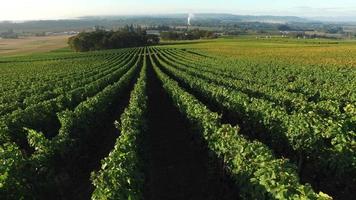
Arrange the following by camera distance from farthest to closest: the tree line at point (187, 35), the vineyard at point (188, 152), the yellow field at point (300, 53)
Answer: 1. the tree line at point (187, 35)
2. the yellow field at point (300, 53)
3. the vineyard at point (188, 152)

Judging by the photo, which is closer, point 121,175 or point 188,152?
point 121,175

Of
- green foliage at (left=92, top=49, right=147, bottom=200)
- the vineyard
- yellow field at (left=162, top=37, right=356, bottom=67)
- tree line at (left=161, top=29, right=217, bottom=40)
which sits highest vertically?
green foliage at (left=92, top=49, right=147, bottom=200)

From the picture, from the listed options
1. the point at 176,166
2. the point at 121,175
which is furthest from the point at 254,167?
the point at 176,166

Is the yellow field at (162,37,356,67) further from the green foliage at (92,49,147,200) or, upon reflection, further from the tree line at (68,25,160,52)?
the tree line at (68,25,160,52)

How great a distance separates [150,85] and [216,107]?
48.3ft

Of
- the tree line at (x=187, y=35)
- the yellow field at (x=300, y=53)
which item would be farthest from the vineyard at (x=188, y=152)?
the tree line at (x=187, y=35)

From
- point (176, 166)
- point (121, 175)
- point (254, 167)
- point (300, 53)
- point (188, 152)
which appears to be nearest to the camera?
point (121, 175)

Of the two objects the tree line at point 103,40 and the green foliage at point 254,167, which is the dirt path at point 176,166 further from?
the tree line at point 103,40

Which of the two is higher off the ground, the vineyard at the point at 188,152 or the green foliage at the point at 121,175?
the green foliage at the point at 121,175

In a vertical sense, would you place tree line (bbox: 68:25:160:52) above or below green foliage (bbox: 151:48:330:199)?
below

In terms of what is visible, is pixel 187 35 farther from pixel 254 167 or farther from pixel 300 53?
pixel 254 167

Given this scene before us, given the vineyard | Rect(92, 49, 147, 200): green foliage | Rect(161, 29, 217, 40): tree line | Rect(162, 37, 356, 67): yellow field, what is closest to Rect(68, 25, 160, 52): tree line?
Rect(161, 29, 217, 40): tree line

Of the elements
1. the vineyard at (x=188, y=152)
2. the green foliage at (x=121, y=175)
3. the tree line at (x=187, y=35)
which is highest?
the green foliage at (x=121, y=175)

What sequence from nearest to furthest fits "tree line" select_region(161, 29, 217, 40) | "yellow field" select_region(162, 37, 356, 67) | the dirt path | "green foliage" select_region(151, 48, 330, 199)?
"green foliage" select_region(151, 48, 330, 199) < the dirt path < "yellow field" select_region(162, 37, 356, 67) < "tree line" select_region(161, 29, 217, 40)
